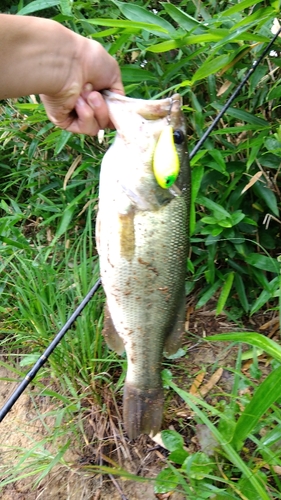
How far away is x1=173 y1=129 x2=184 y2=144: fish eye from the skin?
10.8 inches

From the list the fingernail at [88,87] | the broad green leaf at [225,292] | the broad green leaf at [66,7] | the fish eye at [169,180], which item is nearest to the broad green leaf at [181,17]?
the broad green leaf at [66,7]

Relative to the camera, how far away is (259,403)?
1468 mm

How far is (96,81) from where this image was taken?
4.91 ft

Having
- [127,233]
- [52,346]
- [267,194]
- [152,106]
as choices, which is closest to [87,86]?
[152,106]

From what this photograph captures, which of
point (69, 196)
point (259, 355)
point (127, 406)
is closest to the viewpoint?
point (127, 406)

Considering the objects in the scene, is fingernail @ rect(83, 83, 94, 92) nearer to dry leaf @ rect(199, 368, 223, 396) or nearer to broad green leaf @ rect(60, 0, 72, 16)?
broad green leaf @ rect(60, 0, 72, 16)

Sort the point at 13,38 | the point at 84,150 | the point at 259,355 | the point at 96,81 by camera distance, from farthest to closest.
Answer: the point at 84,150 → the point at 259,355 → the point at 96,81 → the point at 13,38

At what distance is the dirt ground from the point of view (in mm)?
2148

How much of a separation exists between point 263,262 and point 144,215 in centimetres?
113

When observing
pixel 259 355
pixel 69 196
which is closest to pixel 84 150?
pixel 69 196

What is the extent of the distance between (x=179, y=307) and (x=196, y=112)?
44.7 inches

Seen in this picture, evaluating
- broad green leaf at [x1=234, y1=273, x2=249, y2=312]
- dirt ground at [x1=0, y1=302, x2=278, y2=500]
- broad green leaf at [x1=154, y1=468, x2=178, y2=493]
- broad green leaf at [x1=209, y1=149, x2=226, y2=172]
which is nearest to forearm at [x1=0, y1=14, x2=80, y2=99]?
broad green leaf at [x1=209, y1=149, x2=226, y2=172]

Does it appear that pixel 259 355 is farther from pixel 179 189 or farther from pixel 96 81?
pixel 96 81

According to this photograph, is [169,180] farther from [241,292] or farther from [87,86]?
[241,292]
